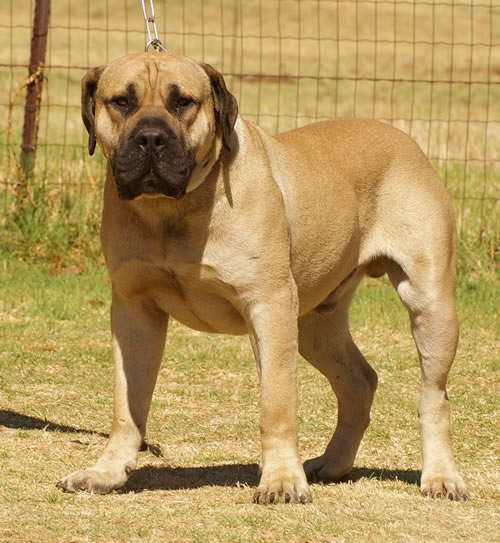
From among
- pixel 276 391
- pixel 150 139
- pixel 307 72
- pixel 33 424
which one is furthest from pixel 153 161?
pixel 307 72

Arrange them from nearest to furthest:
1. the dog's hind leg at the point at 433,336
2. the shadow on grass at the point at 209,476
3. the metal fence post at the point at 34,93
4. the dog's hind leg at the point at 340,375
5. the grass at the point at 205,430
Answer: the grass at the point at 205,430
the shadow on grass at the point at 209,476
the dog's hind leg at the point at 433,336
the dog's hind leg at the point at 340,375
the metal fence post at the point at 34,93

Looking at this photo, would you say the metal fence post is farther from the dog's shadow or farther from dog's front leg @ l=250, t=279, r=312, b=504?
dog's front leg @ l=250, t=279, r=312, b=504

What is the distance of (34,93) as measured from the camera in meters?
9.23

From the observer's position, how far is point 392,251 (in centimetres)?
498

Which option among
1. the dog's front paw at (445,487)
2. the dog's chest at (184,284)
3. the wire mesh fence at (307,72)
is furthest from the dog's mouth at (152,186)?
the wire mesh fence at (307,72)

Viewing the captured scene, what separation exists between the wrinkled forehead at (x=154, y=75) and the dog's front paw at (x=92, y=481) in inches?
56.3

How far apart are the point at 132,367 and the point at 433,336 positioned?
1.25 m

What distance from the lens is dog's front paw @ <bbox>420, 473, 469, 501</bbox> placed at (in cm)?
458

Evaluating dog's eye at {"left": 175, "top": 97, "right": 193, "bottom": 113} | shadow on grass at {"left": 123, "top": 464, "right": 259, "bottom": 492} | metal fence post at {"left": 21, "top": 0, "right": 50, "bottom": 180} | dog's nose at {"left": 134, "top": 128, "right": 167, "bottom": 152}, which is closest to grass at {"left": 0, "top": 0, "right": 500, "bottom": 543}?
shadow on grass at {"left": 123, "top": 464, "right": 259, "bottom": 492}

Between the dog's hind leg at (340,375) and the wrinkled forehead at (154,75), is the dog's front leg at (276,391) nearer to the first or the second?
the dog's hind leg at (340,375)

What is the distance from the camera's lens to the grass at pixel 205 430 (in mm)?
4059

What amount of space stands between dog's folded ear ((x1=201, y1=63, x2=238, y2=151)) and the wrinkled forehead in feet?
0.12

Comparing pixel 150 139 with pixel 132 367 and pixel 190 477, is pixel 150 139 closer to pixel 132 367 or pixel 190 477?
pixel 132 367

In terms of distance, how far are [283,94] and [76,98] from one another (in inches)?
134
